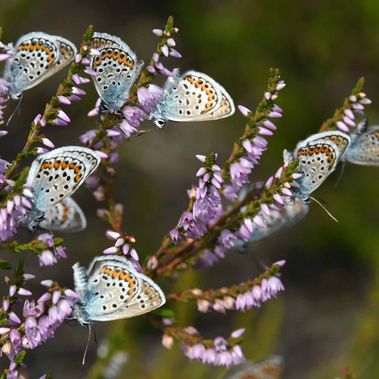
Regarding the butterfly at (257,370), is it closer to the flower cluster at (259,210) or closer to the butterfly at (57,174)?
the flower cluster at (259,210)

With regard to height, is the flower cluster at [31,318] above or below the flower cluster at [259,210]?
below

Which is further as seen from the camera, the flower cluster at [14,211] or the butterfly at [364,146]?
the butterfly at [364,146]

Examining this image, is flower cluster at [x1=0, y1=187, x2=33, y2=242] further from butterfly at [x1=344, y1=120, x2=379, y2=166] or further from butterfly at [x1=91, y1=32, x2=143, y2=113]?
butterfly at [x1=344, y1=120, x2=379, y2=166]

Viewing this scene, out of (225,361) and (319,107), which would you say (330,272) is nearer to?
(319,107)

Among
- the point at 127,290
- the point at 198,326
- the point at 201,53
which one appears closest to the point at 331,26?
the point at 201,53

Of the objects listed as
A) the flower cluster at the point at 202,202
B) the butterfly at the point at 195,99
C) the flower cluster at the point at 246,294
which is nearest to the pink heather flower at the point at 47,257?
the flower cluster at the point at 202,202

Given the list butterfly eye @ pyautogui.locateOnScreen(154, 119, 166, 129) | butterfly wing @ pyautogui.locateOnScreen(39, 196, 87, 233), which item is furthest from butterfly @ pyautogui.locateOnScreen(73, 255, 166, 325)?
butterfly eye @ pyautogui.locateOnScreen(154, 119, 166, 129)
